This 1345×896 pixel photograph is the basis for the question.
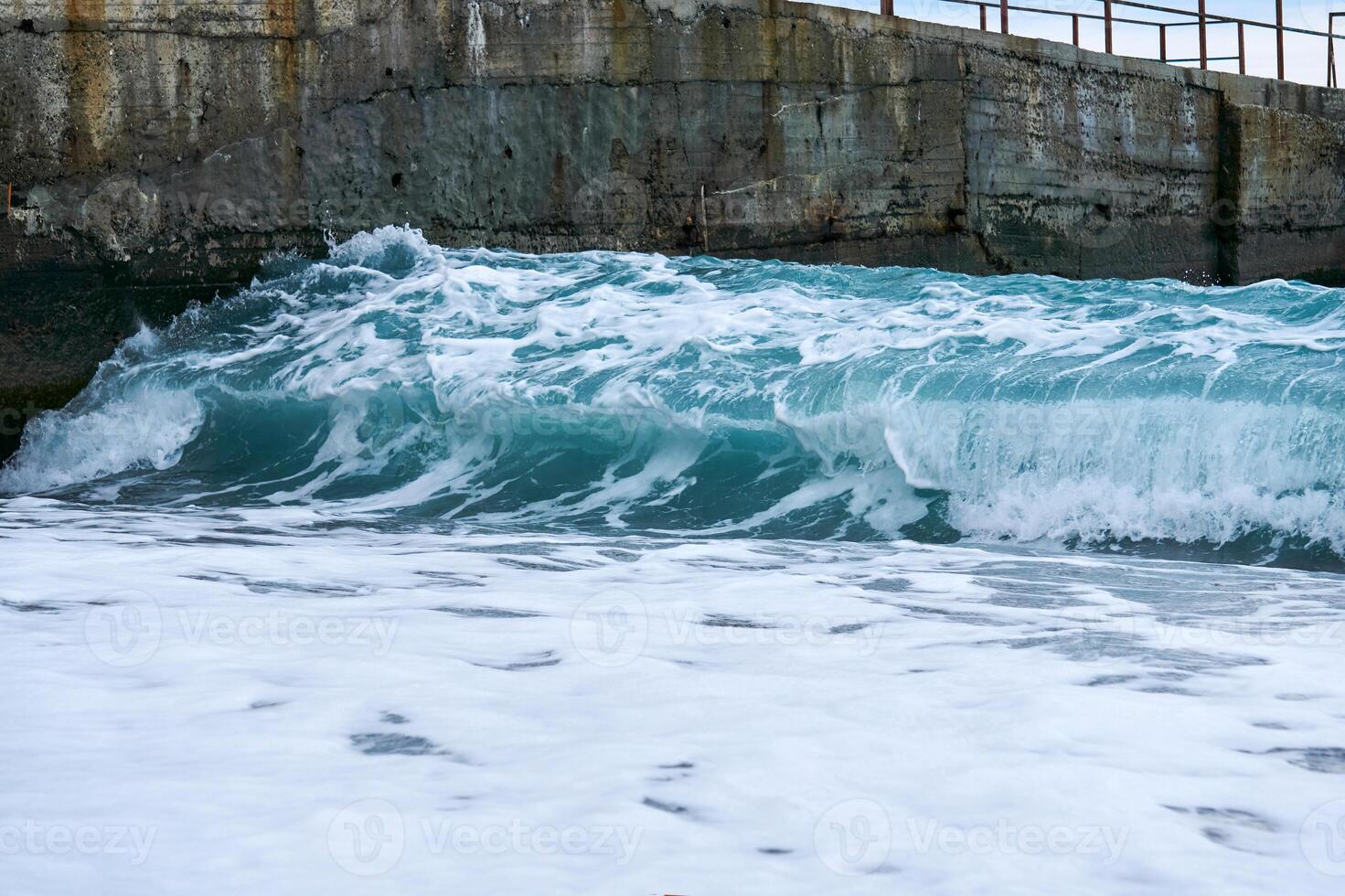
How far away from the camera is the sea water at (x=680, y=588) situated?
1.81 meters

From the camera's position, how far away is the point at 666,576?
4.00 m

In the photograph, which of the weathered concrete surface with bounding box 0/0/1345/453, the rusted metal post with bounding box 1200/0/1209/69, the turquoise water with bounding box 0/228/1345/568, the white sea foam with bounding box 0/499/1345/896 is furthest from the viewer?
the rusted metal post with bounding box 1200/0/1209/69

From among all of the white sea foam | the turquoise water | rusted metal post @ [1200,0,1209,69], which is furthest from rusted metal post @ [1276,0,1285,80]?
the white sea foam

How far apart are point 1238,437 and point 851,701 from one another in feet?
9.76

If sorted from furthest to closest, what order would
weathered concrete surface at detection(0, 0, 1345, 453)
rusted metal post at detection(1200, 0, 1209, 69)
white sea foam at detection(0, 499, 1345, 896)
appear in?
rusted metal post at detection(1200, 0, 1209, 69) → weathered concrete surface at detection(0, 0, 1345, 453) → white sea foam at detection(0, 499, 1345, 896)

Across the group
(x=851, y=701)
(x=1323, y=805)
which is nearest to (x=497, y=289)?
(x=851, y=701)

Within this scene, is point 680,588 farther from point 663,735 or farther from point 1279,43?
point 1279,43

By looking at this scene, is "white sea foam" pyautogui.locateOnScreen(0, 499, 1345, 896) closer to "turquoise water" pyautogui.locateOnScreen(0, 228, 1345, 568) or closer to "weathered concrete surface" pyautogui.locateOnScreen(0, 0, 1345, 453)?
"turquoise water" pyautogui.locateOnScreen(0, 228, 1345, 568)

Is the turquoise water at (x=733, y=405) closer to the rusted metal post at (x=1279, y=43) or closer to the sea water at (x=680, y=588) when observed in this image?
the sea water at (x=680, y=588)

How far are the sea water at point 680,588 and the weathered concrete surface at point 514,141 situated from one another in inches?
12.4

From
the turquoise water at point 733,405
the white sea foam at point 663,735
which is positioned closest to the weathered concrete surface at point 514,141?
the turquoise water at point 733,405

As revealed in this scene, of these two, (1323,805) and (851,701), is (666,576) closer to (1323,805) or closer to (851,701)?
(851,701)

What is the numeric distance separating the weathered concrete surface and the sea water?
1.03ft

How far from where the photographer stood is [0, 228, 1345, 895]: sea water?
1.81m
